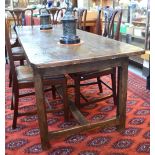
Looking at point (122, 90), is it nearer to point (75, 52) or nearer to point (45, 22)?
point (75, 52)

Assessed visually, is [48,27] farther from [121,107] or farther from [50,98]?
[121,107]

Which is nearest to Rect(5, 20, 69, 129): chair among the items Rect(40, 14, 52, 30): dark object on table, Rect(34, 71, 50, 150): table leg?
Rect(34, 71, 50, 150): table leg

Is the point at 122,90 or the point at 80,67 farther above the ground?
the point at 80,67

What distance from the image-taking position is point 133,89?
3.29 metres

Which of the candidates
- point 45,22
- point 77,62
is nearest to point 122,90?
point 77,62

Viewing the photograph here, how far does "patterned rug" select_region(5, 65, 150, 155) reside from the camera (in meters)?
1.97

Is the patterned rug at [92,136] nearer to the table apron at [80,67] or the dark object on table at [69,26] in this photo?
the table apron at [80,67]

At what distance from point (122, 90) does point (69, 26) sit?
0.75 m

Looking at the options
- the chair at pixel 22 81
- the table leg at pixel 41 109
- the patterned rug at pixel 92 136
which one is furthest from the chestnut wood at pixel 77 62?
the chair at pixel 22 81

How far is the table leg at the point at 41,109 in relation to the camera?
178 cm

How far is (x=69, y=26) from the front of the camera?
2129mm

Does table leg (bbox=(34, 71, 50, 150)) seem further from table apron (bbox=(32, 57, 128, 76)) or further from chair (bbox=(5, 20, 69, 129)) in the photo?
chair (bbox=(5, 20, 69, 129))
